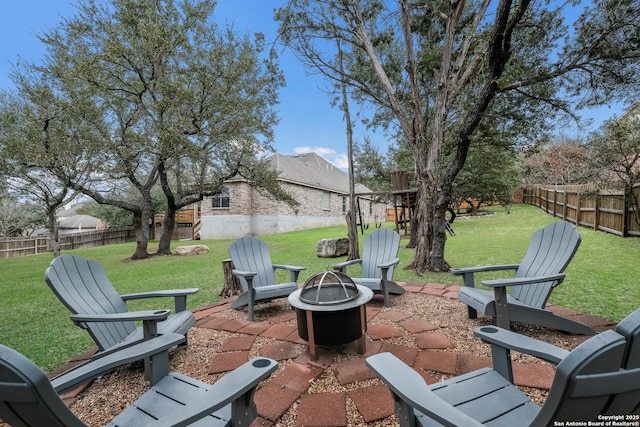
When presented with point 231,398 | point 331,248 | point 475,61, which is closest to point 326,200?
point 331,248

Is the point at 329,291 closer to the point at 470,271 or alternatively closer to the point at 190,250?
the point at 470,271

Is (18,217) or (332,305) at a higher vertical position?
(18,217)

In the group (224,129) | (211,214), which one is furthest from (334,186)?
(224,129)

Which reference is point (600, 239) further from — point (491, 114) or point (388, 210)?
point (388, 210)

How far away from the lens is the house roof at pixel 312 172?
1847 cm

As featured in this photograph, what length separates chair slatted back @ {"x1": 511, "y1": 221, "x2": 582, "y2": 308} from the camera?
9.46 ft

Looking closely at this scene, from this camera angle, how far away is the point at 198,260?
9336 millimetres

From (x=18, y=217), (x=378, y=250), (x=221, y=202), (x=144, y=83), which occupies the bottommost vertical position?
(x=378, y=250)

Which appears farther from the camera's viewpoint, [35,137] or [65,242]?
[65,242]

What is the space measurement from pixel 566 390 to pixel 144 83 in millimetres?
11153

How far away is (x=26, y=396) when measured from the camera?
0.94 meters

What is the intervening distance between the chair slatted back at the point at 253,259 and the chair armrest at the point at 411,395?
117 inches

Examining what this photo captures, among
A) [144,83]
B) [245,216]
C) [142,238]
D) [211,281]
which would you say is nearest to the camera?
[211,281]

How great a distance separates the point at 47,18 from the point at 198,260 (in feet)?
25.7
